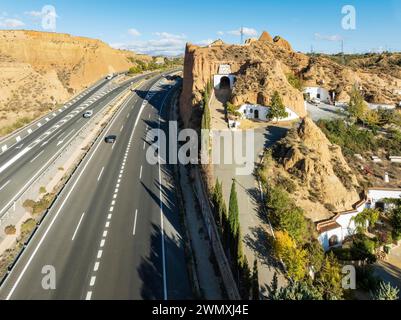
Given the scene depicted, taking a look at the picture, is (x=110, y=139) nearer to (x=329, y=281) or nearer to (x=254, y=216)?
(x=254, y=216)

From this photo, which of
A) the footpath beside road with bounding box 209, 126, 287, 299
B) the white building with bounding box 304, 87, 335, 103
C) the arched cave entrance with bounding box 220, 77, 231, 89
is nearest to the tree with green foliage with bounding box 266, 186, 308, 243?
the footpath beside road with bounding box 209, 126, 287, 299

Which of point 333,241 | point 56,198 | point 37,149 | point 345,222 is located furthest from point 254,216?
point 37,149

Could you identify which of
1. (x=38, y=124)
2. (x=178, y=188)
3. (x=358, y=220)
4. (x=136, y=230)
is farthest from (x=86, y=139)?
(x=358, y=220)

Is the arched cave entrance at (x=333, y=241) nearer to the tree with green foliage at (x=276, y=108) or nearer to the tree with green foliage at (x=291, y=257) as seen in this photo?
the tree with green foliage at (x=291, y=257)

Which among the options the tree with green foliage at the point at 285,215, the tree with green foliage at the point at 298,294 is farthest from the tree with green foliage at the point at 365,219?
the tree with green foliage at the point at 298,294

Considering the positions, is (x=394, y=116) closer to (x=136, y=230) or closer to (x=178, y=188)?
(x=178, y=188)

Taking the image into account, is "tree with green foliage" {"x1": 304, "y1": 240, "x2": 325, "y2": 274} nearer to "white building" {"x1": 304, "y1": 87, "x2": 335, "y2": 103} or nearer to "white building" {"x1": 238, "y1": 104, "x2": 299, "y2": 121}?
"white building" {"x1": 238, "y1": 104, "x2": 299, "y2": 121}

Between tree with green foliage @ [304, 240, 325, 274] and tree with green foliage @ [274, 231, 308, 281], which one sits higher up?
tree with green foliage @ [274, 231, 308, 281]
